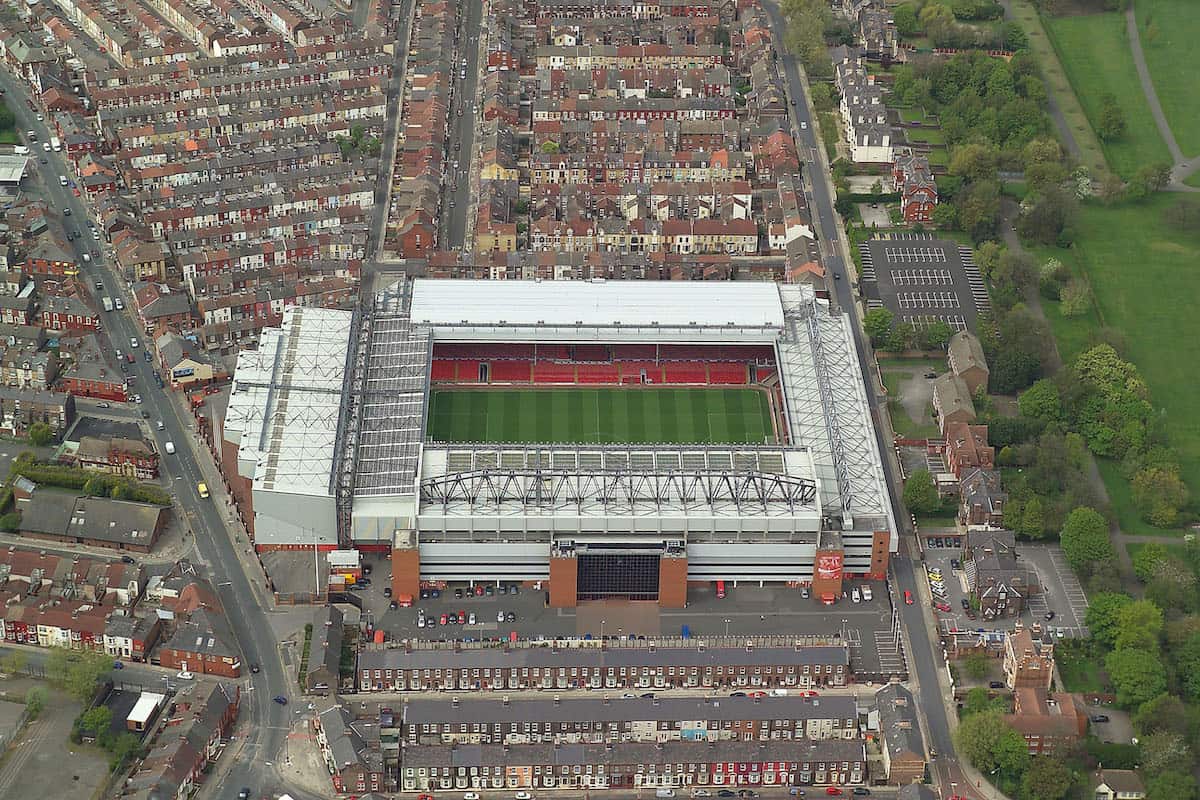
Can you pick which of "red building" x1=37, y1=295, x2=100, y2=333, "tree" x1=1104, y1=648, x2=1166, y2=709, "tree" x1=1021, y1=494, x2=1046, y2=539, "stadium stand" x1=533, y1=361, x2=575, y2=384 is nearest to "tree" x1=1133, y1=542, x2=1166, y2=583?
"tree" x1=1021, y1=494, x2=1046, y2=539

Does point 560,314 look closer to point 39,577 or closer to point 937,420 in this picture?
point 937,420

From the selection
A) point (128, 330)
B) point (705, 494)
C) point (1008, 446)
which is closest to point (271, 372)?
point (128, 330)

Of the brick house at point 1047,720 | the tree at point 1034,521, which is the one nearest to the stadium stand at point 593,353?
the tree at point 1034,521

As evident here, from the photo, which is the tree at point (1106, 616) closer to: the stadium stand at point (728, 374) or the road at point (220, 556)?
the stadium stand at point (728, 374)

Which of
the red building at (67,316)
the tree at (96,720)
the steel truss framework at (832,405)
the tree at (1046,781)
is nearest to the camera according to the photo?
the tree at (1046,781)

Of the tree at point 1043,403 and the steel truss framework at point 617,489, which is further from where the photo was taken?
the tree at point 1043,403

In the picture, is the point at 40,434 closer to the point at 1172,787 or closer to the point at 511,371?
the point at 511,371
